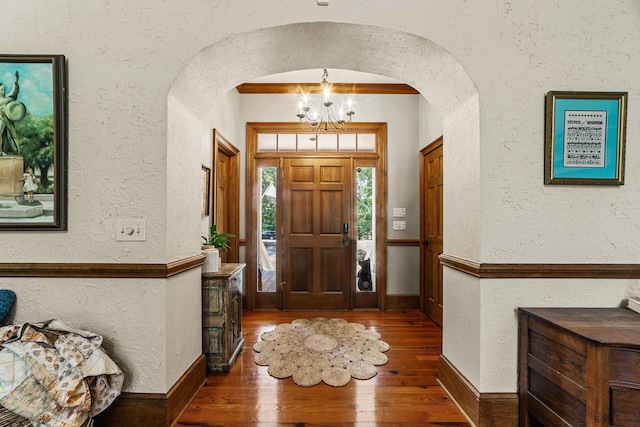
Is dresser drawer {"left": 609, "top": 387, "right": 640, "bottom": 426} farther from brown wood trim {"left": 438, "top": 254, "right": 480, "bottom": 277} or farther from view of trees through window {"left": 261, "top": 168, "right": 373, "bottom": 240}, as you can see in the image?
view of trees through window {"left": 261, "top": 168, "right": 373, "bottom": 240}

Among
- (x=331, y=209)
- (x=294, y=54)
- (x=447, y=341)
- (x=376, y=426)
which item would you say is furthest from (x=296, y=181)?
(x=376, y=426)

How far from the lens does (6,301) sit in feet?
5.48

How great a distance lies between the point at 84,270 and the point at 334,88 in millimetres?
3198

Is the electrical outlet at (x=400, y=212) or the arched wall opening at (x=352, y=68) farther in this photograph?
the electrical outlet at (x=400, y=212)

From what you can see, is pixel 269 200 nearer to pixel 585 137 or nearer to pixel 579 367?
pixel 585 137

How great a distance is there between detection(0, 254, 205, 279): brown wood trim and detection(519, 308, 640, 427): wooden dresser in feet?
6.48

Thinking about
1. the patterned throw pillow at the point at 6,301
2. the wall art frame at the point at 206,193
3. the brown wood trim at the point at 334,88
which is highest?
the brown wood trim at the point at 334,88

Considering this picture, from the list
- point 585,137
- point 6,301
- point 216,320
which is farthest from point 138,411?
point 585,137

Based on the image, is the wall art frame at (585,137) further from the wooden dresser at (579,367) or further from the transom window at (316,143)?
the transom window at (316,143)

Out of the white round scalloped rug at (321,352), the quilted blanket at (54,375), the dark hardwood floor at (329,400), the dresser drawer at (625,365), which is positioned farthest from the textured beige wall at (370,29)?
the white round scalloped rug at (321,352)

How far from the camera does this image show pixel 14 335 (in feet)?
4.81

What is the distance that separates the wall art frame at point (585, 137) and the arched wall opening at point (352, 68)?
405mm

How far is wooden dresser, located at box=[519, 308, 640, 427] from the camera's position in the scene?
1.25m

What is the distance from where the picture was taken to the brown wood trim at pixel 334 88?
12.7 ft
